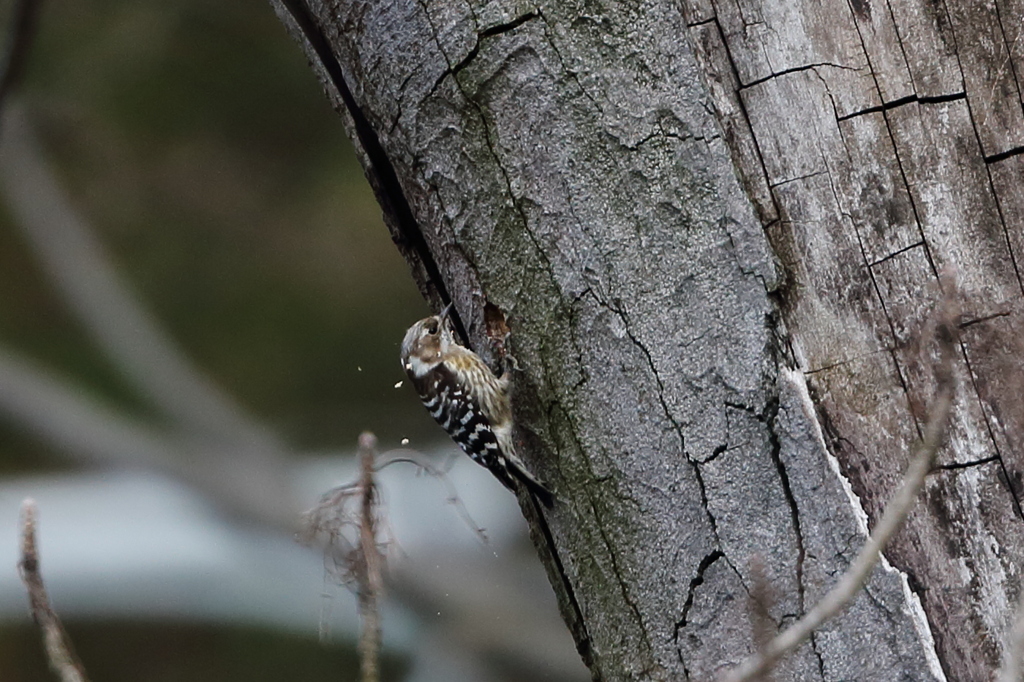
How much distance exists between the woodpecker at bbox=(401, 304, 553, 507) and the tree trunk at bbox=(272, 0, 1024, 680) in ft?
1.20

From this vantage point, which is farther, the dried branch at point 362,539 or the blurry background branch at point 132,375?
the blurry background branch at point 132,375

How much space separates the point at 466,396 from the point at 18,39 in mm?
2089

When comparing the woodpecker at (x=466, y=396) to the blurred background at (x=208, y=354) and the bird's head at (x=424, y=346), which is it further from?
the blurred background at (x=208, y=354)

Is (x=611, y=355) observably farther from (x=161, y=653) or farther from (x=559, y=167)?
(x=161, y=653)

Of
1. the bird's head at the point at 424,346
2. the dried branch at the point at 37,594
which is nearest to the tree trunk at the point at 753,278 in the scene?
the dried branch at the point at 37,594

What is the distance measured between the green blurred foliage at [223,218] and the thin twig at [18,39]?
666cm

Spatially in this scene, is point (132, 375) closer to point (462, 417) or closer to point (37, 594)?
point (462, 417)

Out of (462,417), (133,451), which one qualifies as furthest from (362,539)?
(133,451)

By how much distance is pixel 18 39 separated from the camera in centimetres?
239

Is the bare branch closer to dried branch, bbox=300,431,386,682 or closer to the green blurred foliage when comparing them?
the green blurred foliage

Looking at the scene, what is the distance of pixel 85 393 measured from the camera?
421 inches

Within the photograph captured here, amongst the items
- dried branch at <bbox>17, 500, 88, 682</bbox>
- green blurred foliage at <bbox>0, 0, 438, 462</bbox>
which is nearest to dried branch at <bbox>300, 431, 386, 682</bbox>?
dried branch at <bbox>17, 500, 88, 682</bbox>

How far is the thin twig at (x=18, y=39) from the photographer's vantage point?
233cm

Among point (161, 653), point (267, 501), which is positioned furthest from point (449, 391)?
point (161, 653)
